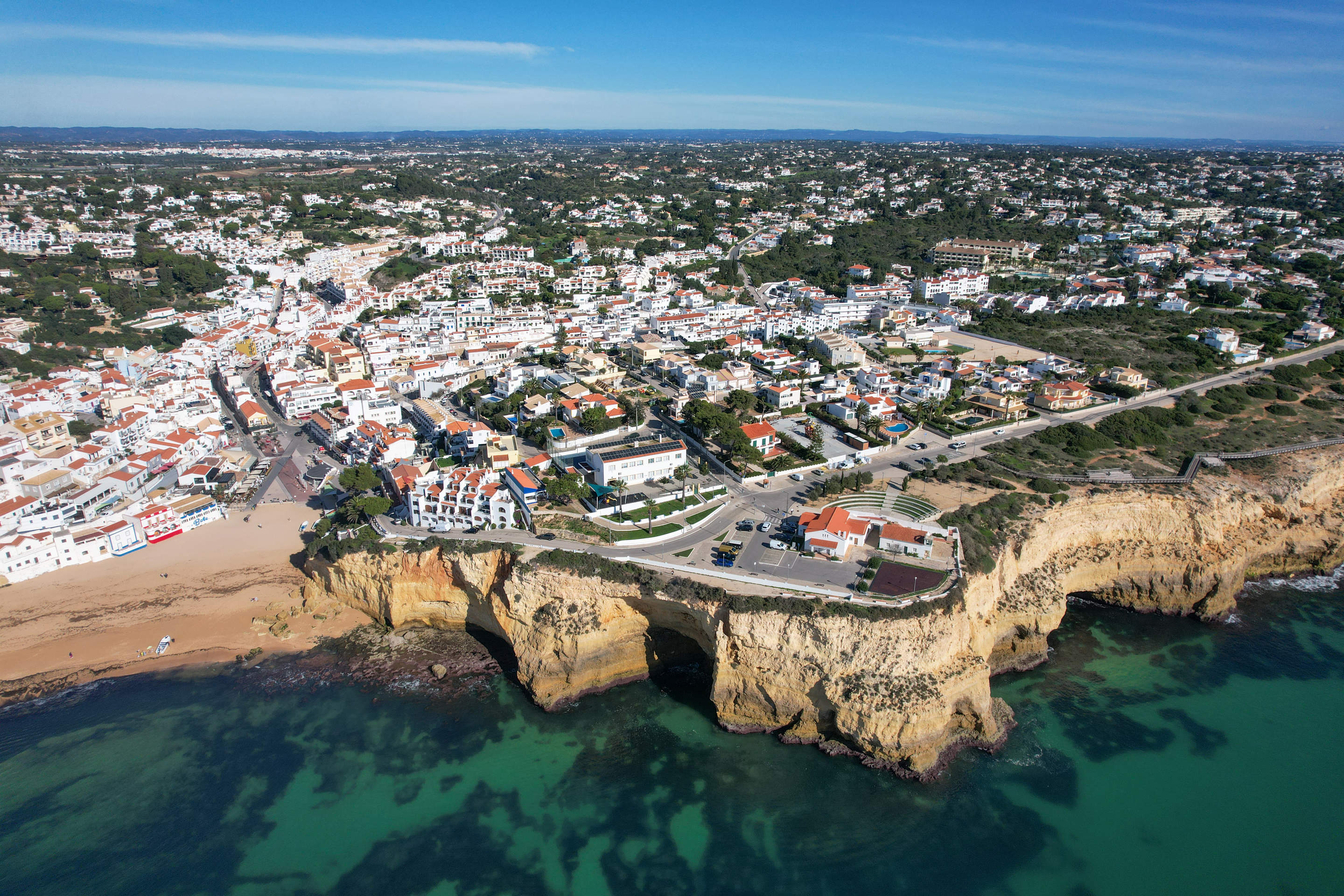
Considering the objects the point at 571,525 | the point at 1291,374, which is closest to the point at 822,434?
the point at 571,525

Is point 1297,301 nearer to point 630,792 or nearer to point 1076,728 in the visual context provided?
point 1076,728

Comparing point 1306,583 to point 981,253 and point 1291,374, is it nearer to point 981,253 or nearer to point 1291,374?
point 1291,374

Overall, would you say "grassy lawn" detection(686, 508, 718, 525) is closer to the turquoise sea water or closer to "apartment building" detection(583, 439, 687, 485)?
"apartment building" detection(583, 439, 687, 485)

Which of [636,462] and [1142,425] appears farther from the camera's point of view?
[1142,425]

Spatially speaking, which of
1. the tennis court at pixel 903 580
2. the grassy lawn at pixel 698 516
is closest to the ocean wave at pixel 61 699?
the grassy lawn at pixel 698 516

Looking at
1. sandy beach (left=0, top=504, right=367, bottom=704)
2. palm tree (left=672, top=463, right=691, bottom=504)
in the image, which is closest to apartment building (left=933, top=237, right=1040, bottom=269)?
palm tree (left=672, top=463, right=691, bottom=504)
